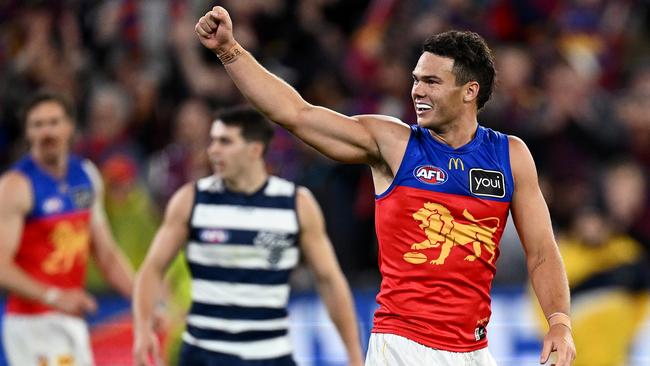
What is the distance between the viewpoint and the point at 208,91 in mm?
12930

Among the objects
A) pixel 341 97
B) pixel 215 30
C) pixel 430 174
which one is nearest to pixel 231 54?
pixel 215 30

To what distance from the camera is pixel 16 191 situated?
27.4 ft

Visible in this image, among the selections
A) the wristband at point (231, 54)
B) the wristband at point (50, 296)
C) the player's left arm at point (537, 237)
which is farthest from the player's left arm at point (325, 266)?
the wristband at point (231, 54)

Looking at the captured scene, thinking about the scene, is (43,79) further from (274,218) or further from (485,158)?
(485,158)

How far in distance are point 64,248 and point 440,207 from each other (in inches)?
143

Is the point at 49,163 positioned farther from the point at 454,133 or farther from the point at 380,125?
the point at 454,133

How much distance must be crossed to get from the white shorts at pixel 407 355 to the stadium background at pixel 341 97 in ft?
12.6

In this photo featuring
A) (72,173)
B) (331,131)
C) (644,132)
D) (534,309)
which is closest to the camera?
(331,131)

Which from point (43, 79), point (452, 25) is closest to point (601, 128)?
point (452, 25)

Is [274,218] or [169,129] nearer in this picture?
[274,218]

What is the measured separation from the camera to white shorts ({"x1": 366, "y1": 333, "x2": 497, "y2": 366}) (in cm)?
574

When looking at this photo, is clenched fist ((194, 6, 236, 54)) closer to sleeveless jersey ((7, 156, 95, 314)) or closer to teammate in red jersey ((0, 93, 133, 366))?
teammate in red jersey ((0, 93, 133, 366))

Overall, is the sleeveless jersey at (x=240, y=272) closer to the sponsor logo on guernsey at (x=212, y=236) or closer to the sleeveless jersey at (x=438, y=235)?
the sponsor logo on guernsey at (x=212, y=236)

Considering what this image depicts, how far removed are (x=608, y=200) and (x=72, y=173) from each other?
4.69 meters
